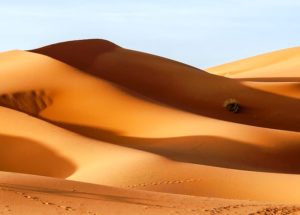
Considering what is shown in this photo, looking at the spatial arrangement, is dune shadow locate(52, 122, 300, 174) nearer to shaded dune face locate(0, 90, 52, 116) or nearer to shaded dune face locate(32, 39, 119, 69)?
shaded dune face locate(0, 90, 52, 116)

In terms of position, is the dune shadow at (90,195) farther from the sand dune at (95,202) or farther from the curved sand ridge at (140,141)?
the curved sand ridge at (140,141)

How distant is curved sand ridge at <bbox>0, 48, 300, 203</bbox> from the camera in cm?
1435

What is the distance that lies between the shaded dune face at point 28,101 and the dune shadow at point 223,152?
3.35 m

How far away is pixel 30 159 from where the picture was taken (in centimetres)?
1780

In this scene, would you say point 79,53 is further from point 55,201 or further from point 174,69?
point 55,201

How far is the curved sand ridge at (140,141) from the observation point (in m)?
14.4

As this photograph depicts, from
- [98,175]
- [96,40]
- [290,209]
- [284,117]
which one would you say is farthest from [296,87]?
[290,209]

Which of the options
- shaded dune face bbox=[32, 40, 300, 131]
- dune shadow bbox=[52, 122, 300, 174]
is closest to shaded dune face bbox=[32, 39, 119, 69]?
shaded dune face bbox=[32, 40, 300, 131]

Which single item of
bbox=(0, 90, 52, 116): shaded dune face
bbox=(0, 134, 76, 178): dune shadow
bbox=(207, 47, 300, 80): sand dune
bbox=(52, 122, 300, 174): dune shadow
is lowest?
bbox=(0, 134, 76, 178): dune shadow

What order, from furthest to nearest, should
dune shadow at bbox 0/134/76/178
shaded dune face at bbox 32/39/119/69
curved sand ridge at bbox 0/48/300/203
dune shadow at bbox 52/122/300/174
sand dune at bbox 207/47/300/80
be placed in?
sand dune at bbox 207/47/300/80, shaded dune face at bbox 32/39/119/69, dune shadow at bbox 52/122/300/174, dune shadow at bbox 0/134/76/178, curved sand ridge at bbox 0/48/300/203

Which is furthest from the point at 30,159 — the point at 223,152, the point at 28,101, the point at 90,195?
the point at 90,195

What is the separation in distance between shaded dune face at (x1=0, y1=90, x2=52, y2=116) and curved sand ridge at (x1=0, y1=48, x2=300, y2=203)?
233mm

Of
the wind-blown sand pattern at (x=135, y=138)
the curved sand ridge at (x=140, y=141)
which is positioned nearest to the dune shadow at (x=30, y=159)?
the wind-blown sand pattern at (x=135, y=138)

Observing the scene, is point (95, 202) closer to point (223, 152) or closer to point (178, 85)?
point (223, 152)
